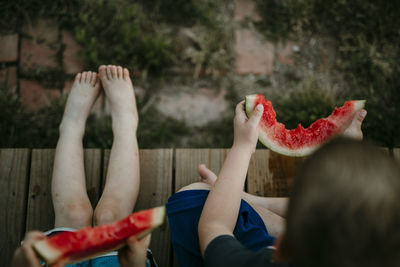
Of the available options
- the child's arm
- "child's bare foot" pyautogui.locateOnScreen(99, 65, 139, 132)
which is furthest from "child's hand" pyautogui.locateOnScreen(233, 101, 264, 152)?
"child's bare foot" pyautogui.locateOnScreen(99, 65, 139, 132)

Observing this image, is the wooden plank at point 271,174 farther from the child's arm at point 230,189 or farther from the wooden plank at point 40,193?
the wooden plank at point 40,193

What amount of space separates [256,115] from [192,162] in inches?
25.2

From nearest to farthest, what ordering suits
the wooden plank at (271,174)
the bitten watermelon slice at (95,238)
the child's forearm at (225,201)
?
1. the bitten watermelon slice at (95,238)
2. the child's forearm at (225,201)
3. the wooden plank at (271,174)

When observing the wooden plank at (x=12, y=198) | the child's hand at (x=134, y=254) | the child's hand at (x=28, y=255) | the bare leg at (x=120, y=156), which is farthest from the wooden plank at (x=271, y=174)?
the wooden plank at (x=12, y=198)

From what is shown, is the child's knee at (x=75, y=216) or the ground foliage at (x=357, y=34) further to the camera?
the ground foliage at (x=357, y=34)

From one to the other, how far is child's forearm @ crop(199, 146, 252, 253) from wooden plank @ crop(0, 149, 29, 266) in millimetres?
1142

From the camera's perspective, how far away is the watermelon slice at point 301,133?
1.69 meters

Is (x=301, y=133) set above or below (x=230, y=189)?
above

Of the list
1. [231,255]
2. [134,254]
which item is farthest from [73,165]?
[231,255]

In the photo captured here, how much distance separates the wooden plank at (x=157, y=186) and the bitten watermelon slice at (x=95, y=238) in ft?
2.45

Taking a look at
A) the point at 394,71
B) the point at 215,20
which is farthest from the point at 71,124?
the point at 394,71

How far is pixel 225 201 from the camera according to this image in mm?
1409

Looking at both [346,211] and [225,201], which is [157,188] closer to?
[225,201]

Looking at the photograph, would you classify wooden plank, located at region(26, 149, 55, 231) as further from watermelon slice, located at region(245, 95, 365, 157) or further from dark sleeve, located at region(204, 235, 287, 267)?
watermelon slice, located at region(245, 95, 365, 157)
